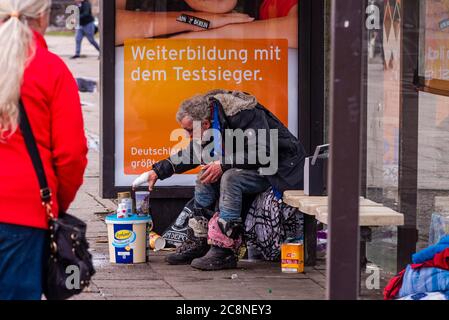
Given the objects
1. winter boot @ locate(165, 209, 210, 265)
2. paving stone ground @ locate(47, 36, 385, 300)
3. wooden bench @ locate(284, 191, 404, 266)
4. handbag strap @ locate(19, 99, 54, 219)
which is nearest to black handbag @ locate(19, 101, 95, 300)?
handbag strap @ locate(19, 99, 54, 219)

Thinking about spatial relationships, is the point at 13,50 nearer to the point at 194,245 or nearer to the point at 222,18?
the point at 194,245

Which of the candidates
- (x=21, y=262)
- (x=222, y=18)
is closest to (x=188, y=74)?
(x=222, y=18)

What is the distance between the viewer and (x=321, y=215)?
6.15 meters

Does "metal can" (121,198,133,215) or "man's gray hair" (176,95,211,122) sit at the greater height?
"man's gray hair" (176,95,211,122)

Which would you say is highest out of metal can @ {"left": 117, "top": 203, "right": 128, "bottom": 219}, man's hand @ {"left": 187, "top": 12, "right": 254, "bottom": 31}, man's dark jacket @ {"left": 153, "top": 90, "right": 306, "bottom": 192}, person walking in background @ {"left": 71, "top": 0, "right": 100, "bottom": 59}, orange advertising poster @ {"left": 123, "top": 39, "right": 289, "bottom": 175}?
person walking in background @ {"left": 71, "top": 0, "right": 100, "bottom": 59}

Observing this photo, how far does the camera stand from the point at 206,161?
7.42 metres

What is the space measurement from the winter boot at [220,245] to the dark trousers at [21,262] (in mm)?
2960

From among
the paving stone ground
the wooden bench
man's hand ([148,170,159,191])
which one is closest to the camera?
the wooden bench

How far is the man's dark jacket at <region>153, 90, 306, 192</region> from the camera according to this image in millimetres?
7043

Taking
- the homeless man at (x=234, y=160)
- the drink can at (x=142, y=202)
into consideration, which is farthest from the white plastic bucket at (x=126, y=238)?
the homeless man at (x=234, y=160)

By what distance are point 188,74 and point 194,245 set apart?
1.25 metres

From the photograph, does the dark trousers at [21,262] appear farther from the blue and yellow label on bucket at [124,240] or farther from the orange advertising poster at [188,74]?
the orange advertising poster at [188,74]

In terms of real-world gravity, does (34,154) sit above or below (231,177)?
above

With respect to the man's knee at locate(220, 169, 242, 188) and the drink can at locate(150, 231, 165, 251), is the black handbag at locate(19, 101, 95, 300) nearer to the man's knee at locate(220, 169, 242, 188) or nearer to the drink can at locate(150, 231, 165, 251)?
the man's knee at locate(220, 169, 242, 188)
